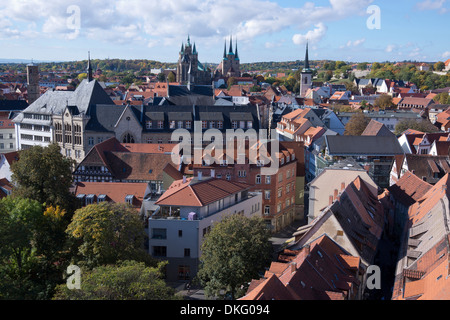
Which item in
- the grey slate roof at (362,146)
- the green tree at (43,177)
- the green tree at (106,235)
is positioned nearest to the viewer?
the green tree at (106,235)

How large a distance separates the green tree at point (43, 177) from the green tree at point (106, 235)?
876 cm

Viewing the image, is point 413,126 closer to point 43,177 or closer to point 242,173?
point 242,173

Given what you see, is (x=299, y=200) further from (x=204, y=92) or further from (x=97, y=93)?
(x=204, y=92)

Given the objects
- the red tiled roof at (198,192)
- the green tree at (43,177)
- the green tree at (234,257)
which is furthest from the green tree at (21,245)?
the green tree at (234,257)

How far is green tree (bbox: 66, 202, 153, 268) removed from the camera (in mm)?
32281

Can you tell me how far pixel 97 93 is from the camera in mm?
70312

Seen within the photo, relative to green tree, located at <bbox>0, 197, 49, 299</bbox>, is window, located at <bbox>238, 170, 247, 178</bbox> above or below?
above

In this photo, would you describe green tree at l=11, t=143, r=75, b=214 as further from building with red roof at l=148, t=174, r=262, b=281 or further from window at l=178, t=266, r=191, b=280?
window at l=178, t=266, r=191, b=280

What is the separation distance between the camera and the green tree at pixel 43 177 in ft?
136

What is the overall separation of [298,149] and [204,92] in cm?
4959

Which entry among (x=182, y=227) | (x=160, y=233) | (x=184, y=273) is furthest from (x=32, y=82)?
(x=184, y=273)

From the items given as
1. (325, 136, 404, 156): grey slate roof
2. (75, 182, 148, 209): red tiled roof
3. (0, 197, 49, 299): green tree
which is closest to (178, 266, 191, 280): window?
(75, 182, 148, 209): red tiled roof

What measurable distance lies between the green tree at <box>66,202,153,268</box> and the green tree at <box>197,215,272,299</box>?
16.4ft

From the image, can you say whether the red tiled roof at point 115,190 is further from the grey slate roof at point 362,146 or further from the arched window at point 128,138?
the grey slate roof at point 362,146
